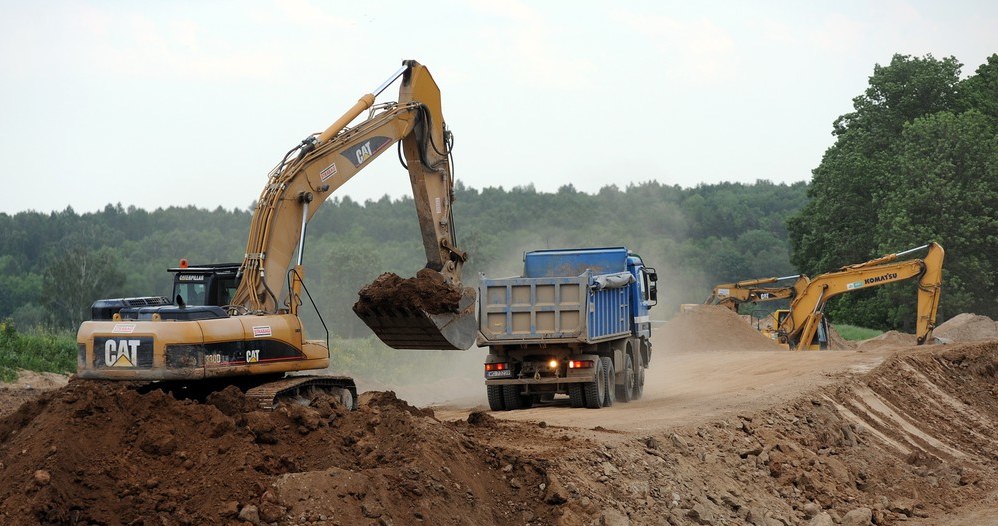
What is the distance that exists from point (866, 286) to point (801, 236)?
21.8 m

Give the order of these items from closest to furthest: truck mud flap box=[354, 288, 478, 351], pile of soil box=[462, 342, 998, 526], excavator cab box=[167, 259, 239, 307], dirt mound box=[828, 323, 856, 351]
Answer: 1. pile of soil box=[462, 342, 998, 526]
2. truck mud flap box=[354, 288, 478, 351]
3. excavator cab box=[167, 259, 239, 307]
4. dirt mound box=[828, 323, 856, 351]

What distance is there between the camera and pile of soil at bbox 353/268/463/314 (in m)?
14.8

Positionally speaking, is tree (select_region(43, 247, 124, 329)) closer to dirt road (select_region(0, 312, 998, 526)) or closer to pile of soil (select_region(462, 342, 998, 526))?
dirt road (select_region(0, 312, 998, 526))

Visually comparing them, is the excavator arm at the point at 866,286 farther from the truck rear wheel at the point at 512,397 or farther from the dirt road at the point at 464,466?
the truck rear wheel at the point at 512,397

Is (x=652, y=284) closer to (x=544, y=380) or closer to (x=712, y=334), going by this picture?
(x=544, y=380)

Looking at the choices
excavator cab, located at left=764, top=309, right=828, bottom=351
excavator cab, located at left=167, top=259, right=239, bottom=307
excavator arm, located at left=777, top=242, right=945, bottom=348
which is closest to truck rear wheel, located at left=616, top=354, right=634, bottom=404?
excavator cab, located at left=167, top=259, right=239, bottom=307

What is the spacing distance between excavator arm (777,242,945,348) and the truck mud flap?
20.9 metres

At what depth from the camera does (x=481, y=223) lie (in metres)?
80.8

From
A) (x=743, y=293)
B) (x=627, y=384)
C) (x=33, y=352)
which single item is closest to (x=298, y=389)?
(x=627, y=384)

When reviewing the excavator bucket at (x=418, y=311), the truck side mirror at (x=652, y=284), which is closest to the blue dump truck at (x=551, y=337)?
the truck side mirror at (x=652, y=284)

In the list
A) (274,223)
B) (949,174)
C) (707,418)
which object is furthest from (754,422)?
(949,174)

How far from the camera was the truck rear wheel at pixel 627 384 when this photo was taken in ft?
70.8

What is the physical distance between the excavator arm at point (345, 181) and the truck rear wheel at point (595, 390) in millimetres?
4168

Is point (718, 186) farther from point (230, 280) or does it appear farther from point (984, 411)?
point (230, 280)
